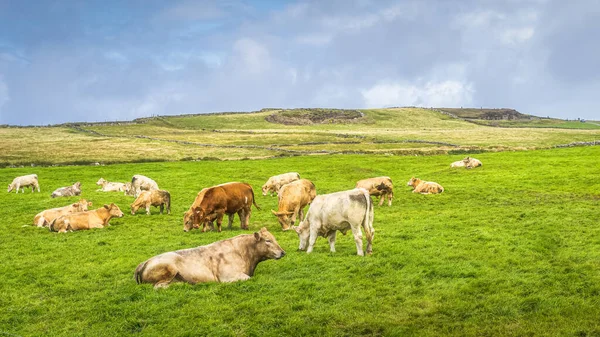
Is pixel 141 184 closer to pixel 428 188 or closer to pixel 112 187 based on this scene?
pixel 112 187

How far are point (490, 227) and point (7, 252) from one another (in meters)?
18.8

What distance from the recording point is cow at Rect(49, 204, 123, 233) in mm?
22031

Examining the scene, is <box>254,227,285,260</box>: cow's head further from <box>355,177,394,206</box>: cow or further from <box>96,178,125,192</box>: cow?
<box>96,178,125,192</box>: cow

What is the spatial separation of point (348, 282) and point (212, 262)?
3.80 m

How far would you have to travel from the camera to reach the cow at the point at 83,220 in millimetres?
22031

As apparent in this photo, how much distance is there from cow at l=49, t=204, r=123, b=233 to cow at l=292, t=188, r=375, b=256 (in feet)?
38.7

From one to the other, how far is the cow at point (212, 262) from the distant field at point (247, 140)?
176ft

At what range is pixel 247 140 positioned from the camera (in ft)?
342

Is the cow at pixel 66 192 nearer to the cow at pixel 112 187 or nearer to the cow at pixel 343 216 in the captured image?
the cow at pixel 112 187

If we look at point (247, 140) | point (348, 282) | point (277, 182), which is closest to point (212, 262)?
point (348, 282)

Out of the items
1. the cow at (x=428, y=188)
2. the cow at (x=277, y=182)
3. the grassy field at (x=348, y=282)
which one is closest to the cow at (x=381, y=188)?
the grassy field at (x=348, y=282)

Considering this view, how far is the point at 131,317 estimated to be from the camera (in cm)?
1080

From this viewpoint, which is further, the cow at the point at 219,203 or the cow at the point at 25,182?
the cow at the point at 25,182

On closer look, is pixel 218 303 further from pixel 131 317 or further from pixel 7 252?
pixel 7 252
